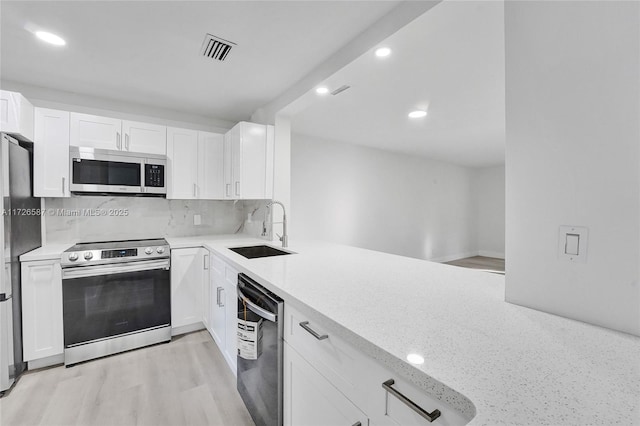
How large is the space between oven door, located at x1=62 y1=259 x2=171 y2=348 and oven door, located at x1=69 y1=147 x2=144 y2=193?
73 cm

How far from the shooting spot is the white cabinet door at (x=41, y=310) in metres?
2.07

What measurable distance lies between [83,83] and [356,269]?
9.63 ft

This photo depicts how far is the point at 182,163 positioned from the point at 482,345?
9.88ft

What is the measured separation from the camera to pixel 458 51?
1.95 meters

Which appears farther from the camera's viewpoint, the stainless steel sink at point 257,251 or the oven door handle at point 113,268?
the stainless steel sink at point 257,251

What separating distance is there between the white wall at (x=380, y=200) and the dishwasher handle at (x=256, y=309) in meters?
2.32

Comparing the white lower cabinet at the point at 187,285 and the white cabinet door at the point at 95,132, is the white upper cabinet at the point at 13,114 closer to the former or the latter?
the white cabinet door at the point at 95,132

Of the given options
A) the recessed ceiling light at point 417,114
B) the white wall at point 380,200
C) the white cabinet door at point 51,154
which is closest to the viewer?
the white cabinet door at point 51,154

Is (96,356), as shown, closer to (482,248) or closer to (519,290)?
(519,290)

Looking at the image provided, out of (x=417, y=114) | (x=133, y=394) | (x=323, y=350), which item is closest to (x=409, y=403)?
(x=323, y=350)

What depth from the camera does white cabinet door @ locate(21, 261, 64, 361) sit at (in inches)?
81.7

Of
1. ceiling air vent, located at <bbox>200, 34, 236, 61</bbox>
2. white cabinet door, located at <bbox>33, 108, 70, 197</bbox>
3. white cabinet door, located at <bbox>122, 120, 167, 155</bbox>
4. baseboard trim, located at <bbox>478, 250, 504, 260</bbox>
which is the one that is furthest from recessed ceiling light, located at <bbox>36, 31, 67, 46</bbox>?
baseboard trim, located at <bbox>478, 250, 504, 260</bbox>

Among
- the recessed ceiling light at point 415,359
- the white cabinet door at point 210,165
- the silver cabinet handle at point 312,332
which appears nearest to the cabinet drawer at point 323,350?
the silver cabinet handle at point 312,332


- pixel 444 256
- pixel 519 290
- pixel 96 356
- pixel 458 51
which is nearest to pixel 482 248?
pixel 444 256
